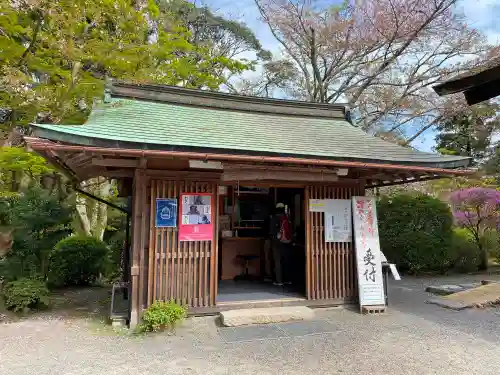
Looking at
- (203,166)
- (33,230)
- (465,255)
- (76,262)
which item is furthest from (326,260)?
(465,255)

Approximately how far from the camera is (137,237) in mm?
5902

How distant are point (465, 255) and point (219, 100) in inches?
385

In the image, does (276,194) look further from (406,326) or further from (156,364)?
(156,364)

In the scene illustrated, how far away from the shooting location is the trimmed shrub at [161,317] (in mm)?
5398

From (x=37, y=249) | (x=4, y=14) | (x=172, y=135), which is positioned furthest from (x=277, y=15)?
(x=37, y=249)

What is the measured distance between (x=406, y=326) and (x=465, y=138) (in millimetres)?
22064

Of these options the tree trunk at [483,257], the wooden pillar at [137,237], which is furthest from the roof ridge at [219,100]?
the tree trunk at [483,257]

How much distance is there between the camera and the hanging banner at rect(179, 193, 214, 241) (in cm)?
608

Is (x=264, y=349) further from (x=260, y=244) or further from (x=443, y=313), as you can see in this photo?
(x=260, y=244)

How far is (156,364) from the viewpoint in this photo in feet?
14.1

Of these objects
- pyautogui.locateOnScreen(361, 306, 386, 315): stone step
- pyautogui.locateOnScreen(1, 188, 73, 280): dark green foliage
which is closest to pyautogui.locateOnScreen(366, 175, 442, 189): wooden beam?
pyautogui.locateOnScreen(361, 306, 386, 315): stone step

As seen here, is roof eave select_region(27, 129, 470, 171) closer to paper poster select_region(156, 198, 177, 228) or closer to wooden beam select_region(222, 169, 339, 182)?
wooden beam select_region(222, 169, 339, 182)

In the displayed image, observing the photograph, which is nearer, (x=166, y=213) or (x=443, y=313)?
(x=166, y=213)

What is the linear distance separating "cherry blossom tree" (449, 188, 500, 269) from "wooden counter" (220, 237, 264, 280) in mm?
7094
